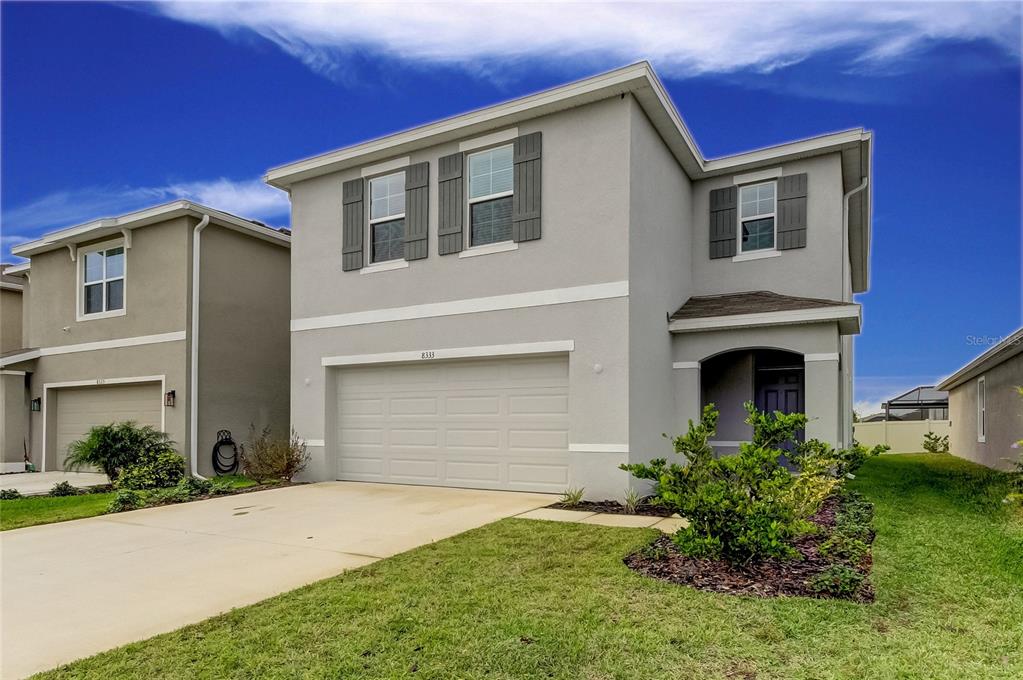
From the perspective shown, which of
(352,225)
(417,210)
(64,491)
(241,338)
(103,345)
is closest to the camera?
(417,210)

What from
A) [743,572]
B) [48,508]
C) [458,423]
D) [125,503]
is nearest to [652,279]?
[458,423]

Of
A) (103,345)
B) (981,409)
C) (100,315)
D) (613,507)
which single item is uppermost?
(100,315)

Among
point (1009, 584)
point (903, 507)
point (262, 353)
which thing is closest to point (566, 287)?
point (903, 507)

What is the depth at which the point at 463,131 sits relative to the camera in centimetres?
1052

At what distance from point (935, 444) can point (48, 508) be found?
28118mm

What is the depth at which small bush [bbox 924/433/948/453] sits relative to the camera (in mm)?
25562

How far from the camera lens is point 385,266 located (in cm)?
1148

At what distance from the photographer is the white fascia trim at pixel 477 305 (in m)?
9.31

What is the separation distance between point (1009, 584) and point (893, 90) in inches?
650

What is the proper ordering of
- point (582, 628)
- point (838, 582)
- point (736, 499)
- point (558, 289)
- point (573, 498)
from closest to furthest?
point (582, 628), point (838, 582), point (736, 499), point (573, 498), point (558, 289)

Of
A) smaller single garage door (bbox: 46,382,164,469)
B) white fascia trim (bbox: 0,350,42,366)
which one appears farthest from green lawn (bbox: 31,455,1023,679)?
white fascia trim (bbox: 0,350,42,366)

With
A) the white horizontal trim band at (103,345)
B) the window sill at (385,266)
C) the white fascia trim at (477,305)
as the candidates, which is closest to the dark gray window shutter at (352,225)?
the window sill at (385,266)

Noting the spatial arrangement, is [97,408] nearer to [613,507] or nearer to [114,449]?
[114,449]

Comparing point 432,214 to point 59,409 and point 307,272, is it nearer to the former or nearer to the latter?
point 307,272
